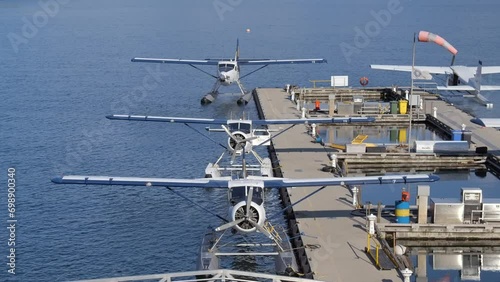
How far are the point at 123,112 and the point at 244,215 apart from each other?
116ft

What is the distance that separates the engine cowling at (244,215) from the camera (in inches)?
1000

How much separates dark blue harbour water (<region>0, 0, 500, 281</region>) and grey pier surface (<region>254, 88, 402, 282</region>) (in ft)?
8.96

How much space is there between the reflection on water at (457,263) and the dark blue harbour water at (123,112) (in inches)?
11.0

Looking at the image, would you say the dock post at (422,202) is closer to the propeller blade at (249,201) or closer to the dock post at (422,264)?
the dock post at (422,264)

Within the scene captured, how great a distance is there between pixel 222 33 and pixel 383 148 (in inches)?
3714

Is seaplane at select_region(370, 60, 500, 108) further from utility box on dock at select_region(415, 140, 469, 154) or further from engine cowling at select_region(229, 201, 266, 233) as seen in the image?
engine cowling at select_region(229, 201, 266, 233)

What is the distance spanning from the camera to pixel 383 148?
43406 mm

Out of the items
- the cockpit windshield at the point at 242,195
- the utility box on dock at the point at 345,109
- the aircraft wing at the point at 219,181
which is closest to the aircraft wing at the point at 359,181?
the aircraft wing at the point at 219,181

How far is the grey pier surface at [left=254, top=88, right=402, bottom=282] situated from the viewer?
81.8 feet

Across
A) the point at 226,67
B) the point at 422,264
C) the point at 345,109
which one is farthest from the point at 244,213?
the point at 226,67

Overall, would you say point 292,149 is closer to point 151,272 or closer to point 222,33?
point 151,272

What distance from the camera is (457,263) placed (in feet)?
96.1

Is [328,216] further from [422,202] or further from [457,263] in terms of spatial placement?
[457,263]

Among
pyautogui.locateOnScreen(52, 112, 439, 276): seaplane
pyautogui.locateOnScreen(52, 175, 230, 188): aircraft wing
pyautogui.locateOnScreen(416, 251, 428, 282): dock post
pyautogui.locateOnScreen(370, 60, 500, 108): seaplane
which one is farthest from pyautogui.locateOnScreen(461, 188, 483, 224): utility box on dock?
pyautogui.locateOnScreen(370, 60, 500, 108): seaplane
